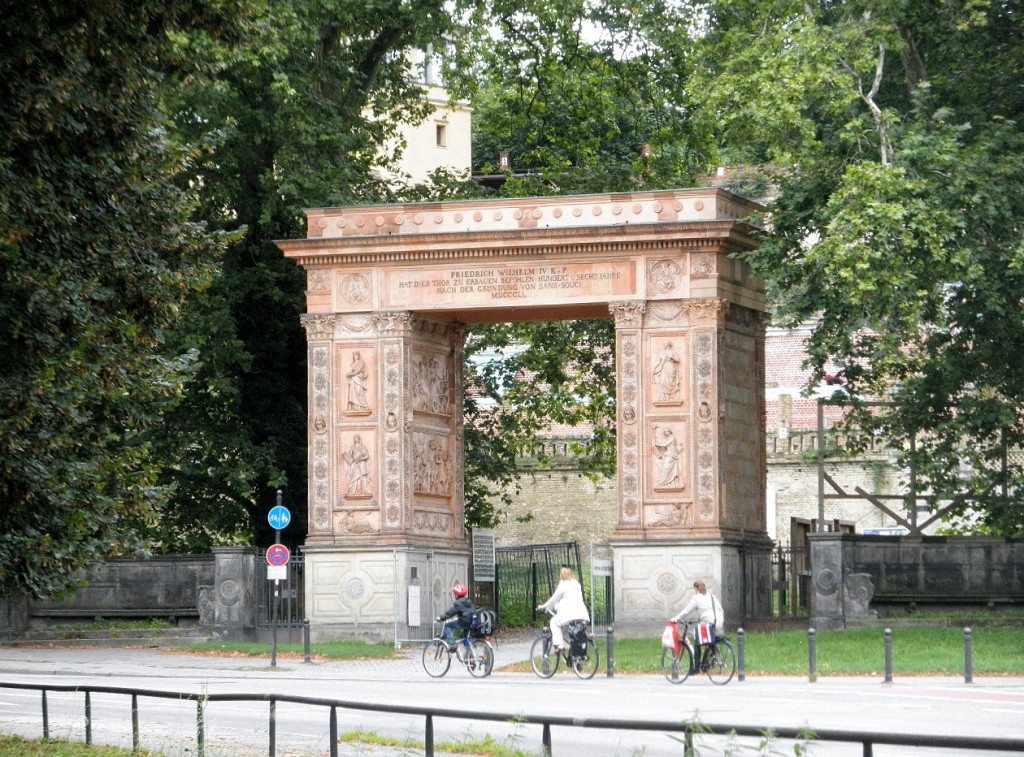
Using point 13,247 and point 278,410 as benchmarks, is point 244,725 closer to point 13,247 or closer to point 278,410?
point 13,247

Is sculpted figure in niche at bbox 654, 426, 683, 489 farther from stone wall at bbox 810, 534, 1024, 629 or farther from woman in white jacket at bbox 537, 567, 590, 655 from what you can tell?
woman in white jacket at bbox 537, 567, 590, 655

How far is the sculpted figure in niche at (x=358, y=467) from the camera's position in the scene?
39.1 m

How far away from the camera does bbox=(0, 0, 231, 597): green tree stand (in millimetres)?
17312

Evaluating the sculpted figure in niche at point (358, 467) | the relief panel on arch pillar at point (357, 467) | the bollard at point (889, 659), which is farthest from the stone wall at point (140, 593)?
the bollard at point (889, 659)

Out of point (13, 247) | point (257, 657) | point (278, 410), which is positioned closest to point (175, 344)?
point (278, 410)

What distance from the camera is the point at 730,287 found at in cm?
3819

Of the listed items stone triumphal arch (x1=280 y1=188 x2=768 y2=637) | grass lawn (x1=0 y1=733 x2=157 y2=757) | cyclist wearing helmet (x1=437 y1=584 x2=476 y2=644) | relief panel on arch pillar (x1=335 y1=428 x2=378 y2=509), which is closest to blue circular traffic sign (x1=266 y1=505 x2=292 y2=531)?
stone triumphal arch (x1=280 y1=188 x2=768 y2=637)

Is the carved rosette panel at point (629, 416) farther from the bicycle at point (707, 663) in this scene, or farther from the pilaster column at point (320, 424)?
the bicycle at point (707, 663)

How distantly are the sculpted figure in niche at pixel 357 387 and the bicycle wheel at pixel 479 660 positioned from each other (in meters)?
8.91

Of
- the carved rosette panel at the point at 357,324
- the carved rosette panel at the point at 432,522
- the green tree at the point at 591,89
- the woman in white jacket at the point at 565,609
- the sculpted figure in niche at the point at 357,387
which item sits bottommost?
the woman in white jacket at the point at 565,609

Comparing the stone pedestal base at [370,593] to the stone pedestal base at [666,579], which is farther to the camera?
the stone pedestal base at [370,593]

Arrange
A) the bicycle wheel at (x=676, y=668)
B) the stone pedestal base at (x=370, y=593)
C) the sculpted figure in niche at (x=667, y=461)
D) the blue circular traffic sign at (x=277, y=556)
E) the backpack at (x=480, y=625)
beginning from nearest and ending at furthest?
the bicycle wheel at (x=676, y=668), the backpack at (x=480, y=625), the blue circular traffic sign at (x=277, y=556), the sculpted figure in niche at (x=667, y=461), the stone pedestal base at (x=370, y=593)

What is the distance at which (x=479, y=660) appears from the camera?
31312 millimetres

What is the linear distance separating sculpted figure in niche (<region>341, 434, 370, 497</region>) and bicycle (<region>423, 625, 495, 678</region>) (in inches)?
307
